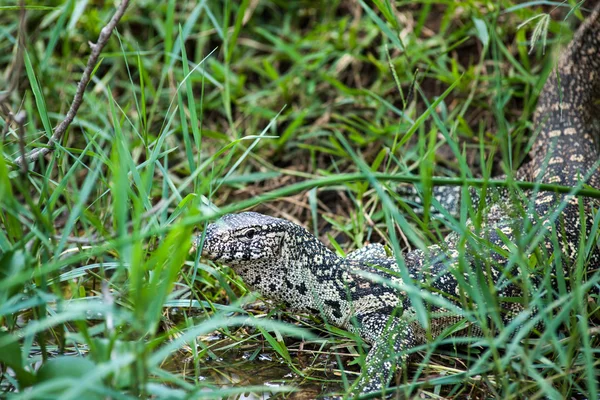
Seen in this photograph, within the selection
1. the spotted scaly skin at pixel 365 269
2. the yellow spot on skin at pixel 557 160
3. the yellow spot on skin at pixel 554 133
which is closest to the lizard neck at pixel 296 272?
the spotted scaly skin at pixel 365 269

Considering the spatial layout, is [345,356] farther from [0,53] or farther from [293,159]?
[0,53]

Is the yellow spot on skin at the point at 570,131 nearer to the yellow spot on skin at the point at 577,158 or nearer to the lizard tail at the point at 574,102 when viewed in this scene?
the lizard tail at the point at 574,102

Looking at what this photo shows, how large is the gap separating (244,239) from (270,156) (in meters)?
2.40

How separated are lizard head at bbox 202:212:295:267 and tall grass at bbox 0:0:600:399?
168 mm

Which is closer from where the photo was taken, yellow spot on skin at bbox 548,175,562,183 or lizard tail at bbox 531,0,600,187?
yellow spot on skin at bbox 548,175,562,183

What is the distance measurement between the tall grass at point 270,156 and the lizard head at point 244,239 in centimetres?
17

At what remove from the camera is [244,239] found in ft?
16.8

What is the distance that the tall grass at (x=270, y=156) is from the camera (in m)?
4.30

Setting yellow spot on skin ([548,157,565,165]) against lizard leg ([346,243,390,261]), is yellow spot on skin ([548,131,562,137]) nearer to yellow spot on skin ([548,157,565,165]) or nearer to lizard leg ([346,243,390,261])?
yellow spot on skin ([548,157,565,165])

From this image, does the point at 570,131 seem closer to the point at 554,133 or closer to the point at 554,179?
the point at 554,133

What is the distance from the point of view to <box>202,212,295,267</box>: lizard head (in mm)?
5031

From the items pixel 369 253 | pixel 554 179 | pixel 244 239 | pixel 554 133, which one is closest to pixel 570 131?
pixel 554 133

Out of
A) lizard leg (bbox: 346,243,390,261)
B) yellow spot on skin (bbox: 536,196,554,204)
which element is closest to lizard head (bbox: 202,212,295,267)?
lizard leg (bbox: 346,243,390,261)

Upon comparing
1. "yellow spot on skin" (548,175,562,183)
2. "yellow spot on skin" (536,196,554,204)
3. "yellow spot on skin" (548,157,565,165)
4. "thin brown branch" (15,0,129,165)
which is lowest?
"yellow spot on skin" (536,196,554,204)
